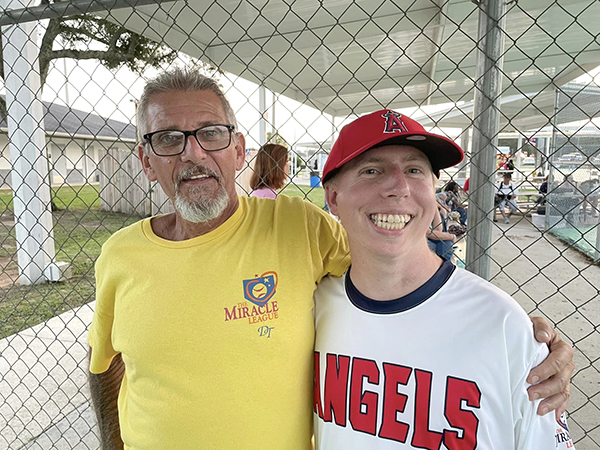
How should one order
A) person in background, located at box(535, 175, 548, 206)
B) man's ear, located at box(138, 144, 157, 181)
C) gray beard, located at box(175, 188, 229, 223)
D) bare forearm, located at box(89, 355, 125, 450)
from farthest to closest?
person in background, located at box(535, 175, 548, 206), bare forearm, located at box(89, 355, 125, 450), man's ear, located at box(138, 144, 157, 181), gray beard, located at box(175, 188, 229, 223)

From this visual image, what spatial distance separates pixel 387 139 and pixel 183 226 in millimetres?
824

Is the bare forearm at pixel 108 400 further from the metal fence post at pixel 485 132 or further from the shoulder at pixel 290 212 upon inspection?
the metal fence post at pixel 485 132

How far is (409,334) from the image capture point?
1157mm

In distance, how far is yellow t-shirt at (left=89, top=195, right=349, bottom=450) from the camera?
4.27 feet

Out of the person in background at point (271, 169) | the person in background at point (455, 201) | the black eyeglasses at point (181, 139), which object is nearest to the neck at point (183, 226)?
the black eyeglasses at point (181, 139)

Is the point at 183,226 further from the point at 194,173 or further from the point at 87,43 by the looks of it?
the point at 87,43

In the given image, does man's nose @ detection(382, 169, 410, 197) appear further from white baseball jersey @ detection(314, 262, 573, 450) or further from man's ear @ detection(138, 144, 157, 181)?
man's ear @ detection(138, 144, 157, 181)

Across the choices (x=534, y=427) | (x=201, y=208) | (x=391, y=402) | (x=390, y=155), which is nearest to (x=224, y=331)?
(x=201, y=208)

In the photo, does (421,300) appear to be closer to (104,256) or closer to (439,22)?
(104,256)

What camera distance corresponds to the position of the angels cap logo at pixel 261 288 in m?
1.32

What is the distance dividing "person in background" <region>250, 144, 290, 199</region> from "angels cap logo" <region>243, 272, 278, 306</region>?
7.02 feet

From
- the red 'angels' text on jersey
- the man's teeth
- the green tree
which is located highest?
the green tree

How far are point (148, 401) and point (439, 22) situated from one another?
4.69 m

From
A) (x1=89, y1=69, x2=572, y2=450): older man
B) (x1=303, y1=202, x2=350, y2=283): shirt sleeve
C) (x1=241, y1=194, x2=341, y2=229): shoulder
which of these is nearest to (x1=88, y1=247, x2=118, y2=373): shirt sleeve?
(x1=89, y1=69, x2=572, y2=450): older man
